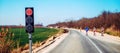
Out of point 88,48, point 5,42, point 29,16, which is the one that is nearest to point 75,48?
point 88,48

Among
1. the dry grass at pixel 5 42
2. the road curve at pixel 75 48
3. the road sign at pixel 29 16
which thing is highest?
the road sign at pixel 29 16

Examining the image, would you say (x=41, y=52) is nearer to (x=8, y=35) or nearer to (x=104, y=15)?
(x=8, y=35)

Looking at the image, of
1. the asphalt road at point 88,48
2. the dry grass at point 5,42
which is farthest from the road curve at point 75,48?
the dry grass at point 5,42

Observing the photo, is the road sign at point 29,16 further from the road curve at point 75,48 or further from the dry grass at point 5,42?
the road curve at point 75,48

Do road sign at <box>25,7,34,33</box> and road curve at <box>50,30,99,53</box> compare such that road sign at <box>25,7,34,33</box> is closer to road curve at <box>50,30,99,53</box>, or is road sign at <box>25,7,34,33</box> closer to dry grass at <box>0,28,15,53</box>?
dry grass at <box>0,28,15,53</box>

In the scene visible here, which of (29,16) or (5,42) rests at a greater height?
(29,16)

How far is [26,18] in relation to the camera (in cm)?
1404

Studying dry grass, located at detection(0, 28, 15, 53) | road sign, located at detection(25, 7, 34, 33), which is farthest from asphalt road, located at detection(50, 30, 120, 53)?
road sign, located at detection(25, 7, 34, 33)

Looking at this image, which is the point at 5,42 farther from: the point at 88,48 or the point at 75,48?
the point at 88,48

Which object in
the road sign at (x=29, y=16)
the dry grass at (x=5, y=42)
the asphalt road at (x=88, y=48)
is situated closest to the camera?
the road sign at (x=29, y=16)

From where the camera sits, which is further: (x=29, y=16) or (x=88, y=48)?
(x=88, y=48)

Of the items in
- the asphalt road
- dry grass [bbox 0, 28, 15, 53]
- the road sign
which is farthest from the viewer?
the asphalt road

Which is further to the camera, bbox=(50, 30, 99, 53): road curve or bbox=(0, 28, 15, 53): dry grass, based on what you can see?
bbox=(50, 30, 99, 53): road curve

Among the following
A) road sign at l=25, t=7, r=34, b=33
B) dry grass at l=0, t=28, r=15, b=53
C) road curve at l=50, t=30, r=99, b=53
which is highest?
road sign at l=25, t=7, r=34, b=33
